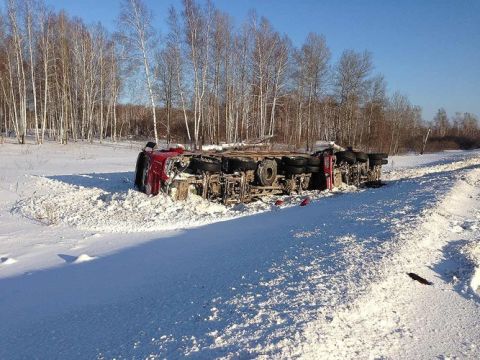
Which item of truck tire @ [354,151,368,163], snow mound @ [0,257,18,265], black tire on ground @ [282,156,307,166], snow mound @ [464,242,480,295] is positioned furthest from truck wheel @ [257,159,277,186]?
snow mound @ [0,257,18,265]

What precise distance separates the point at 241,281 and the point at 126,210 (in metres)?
5.12

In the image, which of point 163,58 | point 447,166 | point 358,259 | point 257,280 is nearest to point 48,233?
point 257,280

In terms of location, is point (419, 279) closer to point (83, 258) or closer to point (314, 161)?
point (83, 258)

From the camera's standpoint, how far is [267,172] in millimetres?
11219

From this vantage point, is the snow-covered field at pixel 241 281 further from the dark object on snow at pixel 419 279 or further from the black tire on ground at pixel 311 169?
the black tire on ground at pixel 311 169

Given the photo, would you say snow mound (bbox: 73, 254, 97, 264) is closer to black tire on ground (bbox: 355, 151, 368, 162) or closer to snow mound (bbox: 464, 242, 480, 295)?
snow mound (bbox: 464, 242, 480, 295)

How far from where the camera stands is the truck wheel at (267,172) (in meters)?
11.0

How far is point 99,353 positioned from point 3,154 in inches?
894

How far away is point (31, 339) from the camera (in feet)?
11.7

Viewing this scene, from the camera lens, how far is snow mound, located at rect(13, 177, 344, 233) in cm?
814

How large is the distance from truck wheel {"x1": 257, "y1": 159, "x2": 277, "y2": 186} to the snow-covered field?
2.21 metres

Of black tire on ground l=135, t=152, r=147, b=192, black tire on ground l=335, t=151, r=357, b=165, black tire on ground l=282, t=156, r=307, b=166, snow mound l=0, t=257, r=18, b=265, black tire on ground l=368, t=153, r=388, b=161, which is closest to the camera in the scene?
snow mound l=0, t=257, r=18, b=265

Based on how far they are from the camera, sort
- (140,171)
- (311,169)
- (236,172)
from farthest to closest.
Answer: (311,169) < (140,171) < (236,172)

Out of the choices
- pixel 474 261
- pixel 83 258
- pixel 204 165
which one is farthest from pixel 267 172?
pixel 474 261
